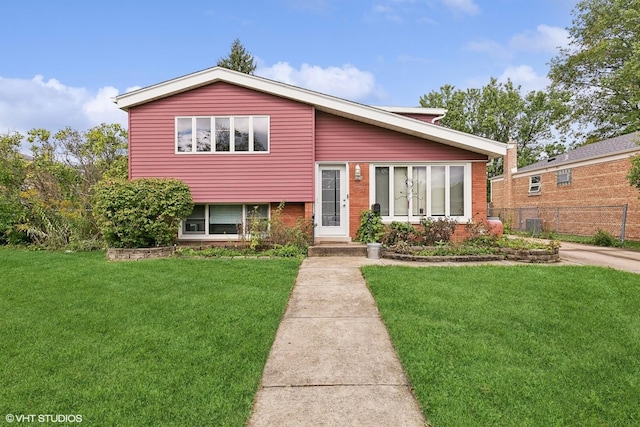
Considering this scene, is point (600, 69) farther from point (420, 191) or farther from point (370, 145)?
point (370, 145)

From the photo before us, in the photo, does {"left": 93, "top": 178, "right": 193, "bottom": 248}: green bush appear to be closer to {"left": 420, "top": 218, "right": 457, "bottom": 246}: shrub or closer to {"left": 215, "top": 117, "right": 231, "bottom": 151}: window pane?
{"left": 215, "top": 117, "right": 231, "bottom": 151}: window pane

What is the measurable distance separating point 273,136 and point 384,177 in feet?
11.2

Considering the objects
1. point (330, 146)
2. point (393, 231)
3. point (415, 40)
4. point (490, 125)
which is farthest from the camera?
point (490, 125)

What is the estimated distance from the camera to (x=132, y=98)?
9547mm

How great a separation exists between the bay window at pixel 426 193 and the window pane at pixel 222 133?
Result: 432cm

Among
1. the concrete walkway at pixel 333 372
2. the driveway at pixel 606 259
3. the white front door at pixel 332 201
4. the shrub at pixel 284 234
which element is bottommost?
the concrete walkway at pixel 333 372

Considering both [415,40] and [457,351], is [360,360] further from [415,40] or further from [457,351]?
[415,40]

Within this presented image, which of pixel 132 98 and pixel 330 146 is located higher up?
pixel 132 98

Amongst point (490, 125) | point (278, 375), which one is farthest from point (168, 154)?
point (490, 125)

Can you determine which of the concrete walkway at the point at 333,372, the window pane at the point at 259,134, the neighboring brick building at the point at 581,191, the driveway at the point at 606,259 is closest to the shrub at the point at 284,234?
the window pane at the point at 259,134

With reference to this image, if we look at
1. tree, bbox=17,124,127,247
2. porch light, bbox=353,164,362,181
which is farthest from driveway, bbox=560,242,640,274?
tree, bbox=17,124,127,247

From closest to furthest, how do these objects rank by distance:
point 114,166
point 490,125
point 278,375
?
1. point 278,375
2. point 114,166
3. point 490,125

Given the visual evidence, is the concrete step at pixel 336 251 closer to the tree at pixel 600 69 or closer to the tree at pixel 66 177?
the tree at pixel 66 177

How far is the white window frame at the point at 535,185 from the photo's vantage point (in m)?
18.2
